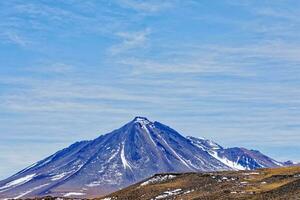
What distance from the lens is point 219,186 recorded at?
105m

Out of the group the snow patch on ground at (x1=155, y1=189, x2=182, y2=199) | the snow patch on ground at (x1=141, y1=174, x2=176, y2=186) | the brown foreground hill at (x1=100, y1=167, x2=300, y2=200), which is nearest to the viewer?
the brown foreground hill at (x1=100, y1=167, x2=300, y2=200)

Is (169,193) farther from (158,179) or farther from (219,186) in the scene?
(158,179)

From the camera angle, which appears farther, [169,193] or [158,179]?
[158,179]

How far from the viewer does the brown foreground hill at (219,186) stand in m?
90.9

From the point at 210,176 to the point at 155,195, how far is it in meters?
14.8

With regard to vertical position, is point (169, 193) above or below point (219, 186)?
below

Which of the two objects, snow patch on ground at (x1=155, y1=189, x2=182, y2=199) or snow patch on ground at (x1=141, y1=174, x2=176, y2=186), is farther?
snow patch on ground at (x1=141, y1=174, x2=176, y2=186)

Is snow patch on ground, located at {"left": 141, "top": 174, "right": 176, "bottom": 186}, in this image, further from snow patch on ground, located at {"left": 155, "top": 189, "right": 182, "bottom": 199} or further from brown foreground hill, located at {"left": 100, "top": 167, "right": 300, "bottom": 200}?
snow patch on ground, located at {"left": 155, "top": 189, "right": 182, "bottom": 199}

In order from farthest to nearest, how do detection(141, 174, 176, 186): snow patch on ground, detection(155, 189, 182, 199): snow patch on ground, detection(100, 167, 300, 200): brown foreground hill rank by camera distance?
detection(141, 174, 176, 186): snow patch on ground
detection(155, 189, 182, 199): snow patch on ground
detection(100, 167, 300, 200): brown foreground hill

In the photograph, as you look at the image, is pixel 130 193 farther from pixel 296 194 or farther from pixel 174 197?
pixel 296 194

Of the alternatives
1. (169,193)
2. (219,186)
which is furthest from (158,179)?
(219,186)

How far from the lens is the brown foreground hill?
90.9 meters

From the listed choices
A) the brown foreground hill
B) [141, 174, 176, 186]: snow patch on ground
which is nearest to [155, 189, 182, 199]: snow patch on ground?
the brown foreground hill

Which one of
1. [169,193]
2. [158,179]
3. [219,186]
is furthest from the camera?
[158,179]
